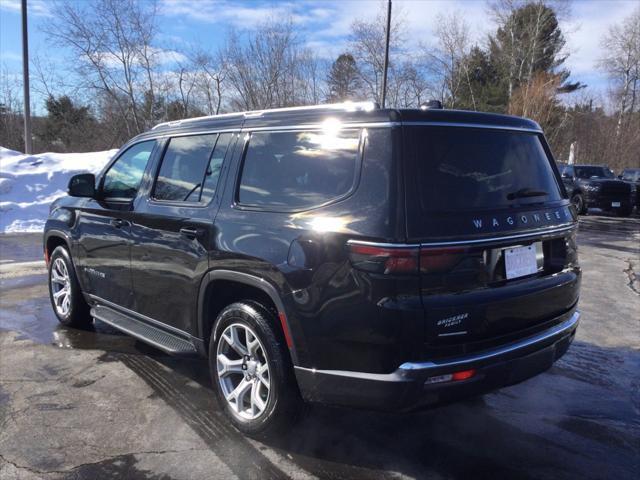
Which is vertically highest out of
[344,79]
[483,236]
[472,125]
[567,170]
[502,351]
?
[344,79]

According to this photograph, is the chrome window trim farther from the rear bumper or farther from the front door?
the front door

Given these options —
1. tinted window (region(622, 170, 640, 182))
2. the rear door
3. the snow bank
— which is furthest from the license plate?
tinted window (region(622, 170, 640, 182))

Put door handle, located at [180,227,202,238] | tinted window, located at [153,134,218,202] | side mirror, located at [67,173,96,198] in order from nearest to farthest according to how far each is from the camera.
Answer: door handle, located at [180,227,202,238]
tinted window, located at [153,134,218,202]
side mirror, located at [67,173,96,198]

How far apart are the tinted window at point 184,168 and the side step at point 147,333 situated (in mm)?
1001

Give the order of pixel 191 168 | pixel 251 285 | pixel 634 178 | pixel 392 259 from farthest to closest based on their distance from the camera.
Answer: pixel 634 178 → pixel 191 168 → pixel 251 285 → pixel 392 259

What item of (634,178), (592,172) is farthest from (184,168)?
(634,178)

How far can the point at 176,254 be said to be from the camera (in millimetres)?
3643

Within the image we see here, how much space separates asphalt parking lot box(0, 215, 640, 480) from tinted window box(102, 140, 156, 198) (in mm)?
1410

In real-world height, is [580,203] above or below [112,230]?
below

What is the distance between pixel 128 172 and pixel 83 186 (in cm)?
43

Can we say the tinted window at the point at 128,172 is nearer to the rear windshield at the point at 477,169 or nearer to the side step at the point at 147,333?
the side step at the point at 147,333

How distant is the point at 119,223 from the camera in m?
4.30

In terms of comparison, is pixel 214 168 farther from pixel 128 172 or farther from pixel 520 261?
pixel 520 261

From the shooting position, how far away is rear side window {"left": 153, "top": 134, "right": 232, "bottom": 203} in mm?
3590
